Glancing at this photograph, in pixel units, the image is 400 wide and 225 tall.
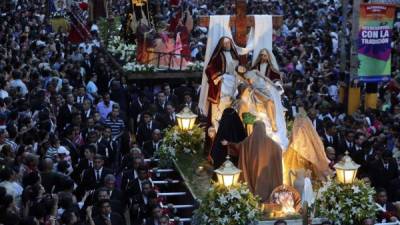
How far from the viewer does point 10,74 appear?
23281 mm

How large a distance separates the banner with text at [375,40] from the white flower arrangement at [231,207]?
919 cm

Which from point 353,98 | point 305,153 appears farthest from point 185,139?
point 353,98

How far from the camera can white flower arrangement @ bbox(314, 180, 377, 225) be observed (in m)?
Answer: 15.3

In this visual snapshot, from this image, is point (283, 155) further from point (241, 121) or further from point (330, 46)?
point (330, 46)

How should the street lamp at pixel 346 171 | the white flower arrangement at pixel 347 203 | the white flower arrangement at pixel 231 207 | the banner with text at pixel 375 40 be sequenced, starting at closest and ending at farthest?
1. the white flower arrangement at pixel 231 207
2. the white flower arrangement at pixel 347 203
3. the street lamp at pixel 346 171
4. the banner with text at pixel 375 40

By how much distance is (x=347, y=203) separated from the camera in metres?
15.3

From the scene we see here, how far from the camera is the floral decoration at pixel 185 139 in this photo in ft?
62.4

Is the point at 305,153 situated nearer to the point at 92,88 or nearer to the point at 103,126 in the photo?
the point at 103,126

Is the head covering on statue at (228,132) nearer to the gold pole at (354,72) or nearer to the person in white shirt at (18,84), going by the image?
the person in white shirt at (18,84)

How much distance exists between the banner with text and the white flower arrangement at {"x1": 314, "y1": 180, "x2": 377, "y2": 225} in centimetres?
812

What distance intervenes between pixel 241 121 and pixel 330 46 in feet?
52.5

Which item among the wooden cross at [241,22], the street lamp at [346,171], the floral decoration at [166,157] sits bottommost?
the floral decoration at [166,157]

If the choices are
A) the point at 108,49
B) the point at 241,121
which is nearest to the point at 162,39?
the point at 108,49

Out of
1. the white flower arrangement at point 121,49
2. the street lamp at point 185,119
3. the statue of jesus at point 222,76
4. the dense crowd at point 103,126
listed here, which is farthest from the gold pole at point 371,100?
the white flower arrangement at point 121,49
